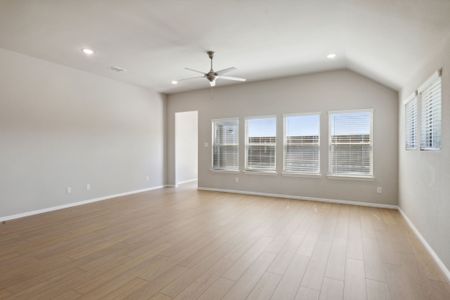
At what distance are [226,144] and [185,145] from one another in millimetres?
2227

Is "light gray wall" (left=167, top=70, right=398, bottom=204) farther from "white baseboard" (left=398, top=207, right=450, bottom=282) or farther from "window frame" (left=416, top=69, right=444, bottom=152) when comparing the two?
"window frame" (left=416, top=69, right=444, bottom=152)

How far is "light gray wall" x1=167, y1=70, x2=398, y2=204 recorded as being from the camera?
499 cm

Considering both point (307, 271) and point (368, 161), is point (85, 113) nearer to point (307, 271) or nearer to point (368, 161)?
point (307, 271)

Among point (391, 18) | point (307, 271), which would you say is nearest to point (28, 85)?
point (307, 271)

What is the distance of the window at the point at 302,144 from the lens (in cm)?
574

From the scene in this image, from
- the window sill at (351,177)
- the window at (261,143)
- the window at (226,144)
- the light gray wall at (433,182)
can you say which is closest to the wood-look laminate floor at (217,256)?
the light gray wall at (433,182)

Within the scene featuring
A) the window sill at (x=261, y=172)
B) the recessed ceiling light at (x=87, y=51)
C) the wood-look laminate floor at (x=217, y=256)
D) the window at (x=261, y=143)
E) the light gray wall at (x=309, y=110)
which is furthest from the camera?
the window at (x=261, y=143)

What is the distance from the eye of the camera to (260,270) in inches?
99.7

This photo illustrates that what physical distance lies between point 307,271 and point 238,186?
4.23 m

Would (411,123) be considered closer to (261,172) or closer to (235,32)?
(235,32)

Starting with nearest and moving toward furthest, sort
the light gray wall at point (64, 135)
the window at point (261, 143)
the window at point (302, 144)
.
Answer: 1. the light gray wall at point (64, 135)
2. the window at point (302, 144)
3. the window at point (261, 143)

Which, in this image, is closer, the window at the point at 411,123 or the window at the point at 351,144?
the window at the point at 411,123

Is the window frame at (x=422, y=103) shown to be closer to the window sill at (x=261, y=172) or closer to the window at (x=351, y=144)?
the window at (x=351, y=144)

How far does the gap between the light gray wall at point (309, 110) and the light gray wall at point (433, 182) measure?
85 cm
